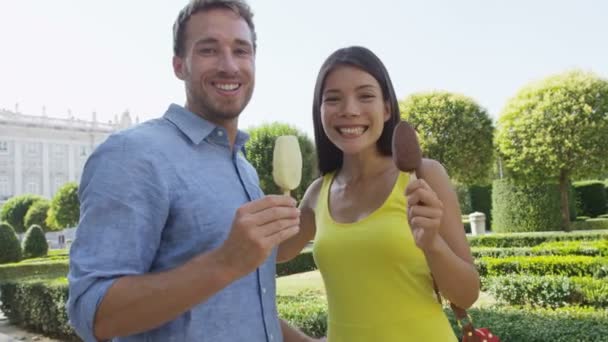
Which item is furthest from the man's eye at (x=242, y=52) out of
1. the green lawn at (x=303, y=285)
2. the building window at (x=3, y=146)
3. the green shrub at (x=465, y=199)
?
the building window at (x=3, y=146)

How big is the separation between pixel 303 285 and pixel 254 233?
9448 millimetres

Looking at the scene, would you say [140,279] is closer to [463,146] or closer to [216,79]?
[216,79]

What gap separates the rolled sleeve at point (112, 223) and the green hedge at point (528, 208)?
64.2ft

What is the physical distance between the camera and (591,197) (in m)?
27.1

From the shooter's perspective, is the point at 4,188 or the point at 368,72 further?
the point at 4,188

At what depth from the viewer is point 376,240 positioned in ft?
6.50

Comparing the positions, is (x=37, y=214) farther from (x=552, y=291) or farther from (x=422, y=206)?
(x=422, y=206)

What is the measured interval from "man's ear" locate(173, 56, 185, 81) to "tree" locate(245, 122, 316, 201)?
1750cm

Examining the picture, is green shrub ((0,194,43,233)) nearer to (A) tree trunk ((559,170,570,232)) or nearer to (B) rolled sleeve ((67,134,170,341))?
(A) tree trunk ((559,170,570,232))

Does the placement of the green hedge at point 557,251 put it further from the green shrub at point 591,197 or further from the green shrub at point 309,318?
the green shrub at point 591,197

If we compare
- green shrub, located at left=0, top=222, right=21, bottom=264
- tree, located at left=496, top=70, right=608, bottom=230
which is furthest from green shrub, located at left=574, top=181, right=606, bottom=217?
green shrub, located at left=0, top=222, right=21, bottom=264

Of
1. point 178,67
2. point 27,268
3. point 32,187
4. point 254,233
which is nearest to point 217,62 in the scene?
point 178,67

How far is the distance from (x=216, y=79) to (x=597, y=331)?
143 inches

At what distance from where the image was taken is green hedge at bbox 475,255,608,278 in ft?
27.0
